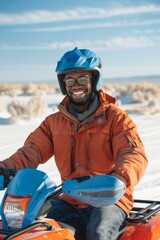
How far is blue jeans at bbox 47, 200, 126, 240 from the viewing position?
3.50 meters

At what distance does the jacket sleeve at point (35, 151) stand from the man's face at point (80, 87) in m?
0.34

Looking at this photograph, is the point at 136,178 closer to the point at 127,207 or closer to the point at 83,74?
the point at 127,207

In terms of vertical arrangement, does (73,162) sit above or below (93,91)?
below

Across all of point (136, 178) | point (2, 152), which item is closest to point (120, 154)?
point (136, 178)

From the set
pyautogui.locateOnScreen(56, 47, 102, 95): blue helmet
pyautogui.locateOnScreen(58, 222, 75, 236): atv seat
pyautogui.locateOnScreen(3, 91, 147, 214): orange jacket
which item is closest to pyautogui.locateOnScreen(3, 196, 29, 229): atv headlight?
pyautogui.locateOnScreen(58, 222, 75, 236): atv seat

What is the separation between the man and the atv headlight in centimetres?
69

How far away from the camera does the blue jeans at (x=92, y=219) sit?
138 inches

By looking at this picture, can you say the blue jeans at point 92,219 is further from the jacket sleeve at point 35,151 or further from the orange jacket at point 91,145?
the jacket sleeve at point 35,151

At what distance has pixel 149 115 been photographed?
17891 mm

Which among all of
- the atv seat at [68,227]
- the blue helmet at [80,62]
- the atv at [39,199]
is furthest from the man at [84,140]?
the atv at [39,199]

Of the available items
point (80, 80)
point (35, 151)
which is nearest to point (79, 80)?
point (80, 80)

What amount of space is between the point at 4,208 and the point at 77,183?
1.47ft

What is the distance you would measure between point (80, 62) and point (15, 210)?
1.29m

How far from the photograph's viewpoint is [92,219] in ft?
11.8
